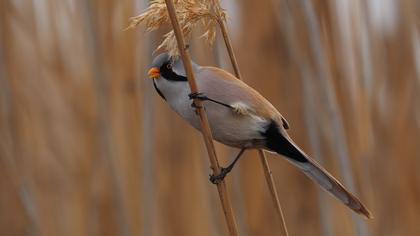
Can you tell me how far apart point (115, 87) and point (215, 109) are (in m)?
0.40

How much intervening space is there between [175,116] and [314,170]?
0.62 m

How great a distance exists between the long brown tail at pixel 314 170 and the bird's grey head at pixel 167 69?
21cm

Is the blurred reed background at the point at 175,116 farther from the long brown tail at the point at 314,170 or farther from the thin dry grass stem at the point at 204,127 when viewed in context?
the thin dry grass stem at the point at 204,127

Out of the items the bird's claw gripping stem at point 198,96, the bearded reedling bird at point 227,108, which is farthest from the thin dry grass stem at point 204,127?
the bearded reedling bird at point 227,108

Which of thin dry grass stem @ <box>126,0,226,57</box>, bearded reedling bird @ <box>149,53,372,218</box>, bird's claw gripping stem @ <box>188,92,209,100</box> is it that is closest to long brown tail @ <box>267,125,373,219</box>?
bearded reedling bird @ <box>149,53,372,218</box>

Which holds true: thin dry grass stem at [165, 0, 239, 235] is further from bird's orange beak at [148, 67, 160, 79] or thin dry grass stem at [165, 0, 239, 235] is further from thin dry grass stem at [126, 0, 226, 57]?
bird's orange beak at [148, 67, 160, 79]

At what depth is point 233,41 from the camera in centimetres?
190

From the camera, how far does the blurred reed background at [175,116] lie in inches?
66.1

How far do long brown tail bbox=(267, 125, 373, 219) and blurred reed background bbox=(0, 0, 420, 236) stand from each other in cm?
26

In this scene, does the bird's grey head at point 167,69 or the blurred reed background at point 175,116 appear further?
the blurred reed background at point 175,116

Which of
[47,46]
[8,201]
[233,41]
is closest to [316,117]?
[233,41]

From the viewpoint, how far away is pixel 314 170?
4.29 feet

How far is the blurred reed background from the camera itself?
1.68 metres

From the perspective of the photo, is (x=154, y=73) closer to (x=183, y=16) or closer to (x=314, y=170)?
(x=183, y=16)
